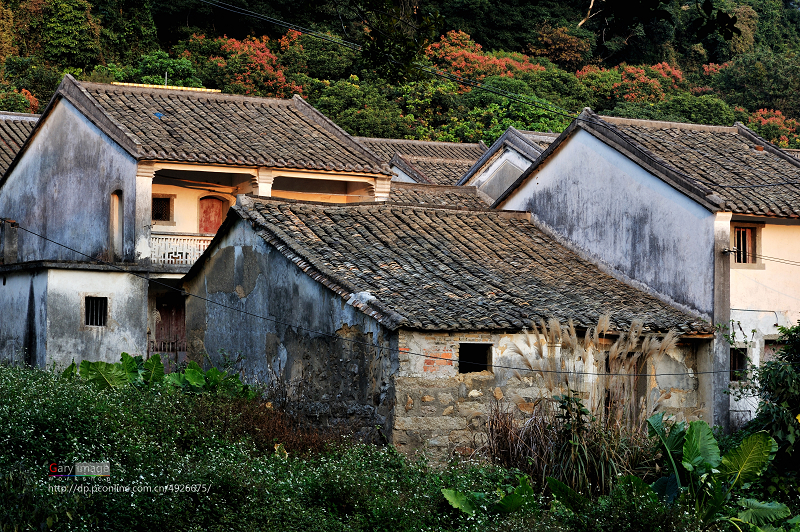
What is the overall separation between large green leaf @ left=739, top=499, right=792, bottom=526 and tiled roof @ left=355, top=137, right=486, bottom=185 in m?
17.0

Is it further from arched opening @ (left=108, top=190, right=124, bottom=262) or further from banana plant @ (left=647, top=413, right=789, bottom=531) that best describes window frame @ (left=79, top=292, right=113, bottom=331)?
banana plant @ (left=647, top=413, right=789, bottom=531)

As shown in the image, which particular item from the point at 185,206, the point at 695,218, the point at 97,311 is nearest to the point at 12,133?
the point at 185,206

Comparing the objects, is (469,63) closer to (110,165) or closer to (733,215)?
(110,165)

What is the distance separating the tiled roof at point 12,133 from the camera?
25.8 m

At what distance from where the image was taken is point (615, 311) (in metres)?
14.1

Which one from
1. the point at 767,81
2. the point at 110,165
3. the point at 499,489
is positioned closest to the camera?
the point at 499,489

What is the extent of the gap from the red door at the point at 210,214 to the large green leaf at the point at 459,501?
1440 centimetres

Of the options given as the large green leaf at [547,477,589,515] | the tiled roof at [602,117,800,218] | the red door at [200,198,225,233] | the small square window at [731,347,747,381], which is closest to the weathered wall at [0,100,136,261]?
the red door at [200,198,225,233]

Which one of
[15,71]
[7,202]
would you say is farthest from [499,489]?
[15,71]

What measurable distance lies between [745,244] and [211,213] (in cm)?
1208

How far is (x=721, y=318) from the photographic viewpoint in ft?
48.5

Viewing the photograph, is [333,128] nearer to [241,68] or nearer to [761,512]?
[241,68]

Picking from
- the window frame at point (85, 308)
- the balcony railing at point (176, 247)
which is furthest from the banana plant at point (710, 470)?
the balcony railing at point (176, 247)

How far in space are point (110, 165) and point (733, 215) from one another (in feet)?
40.8
